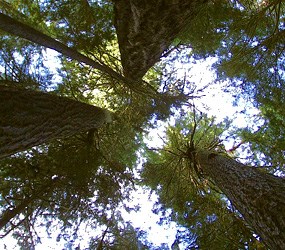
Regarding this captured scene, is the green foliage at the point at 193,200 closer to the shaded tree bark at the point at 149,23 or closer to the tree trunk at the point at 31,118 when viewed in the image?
the shaded tree bark at the point at 149,23

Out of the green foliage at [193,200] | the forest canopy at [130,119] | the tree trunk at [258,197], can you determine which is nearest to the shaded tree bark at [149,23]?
the forest canopy at [130,119]

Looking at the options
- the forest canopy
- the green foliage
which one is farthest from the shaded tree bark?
the green foliage

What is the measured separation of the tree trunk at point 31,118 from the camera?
3227 mm

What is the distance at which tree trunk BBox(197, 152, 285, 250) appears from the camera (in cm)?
312

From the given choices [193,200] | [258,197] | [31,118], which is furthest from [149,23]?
[193,200]

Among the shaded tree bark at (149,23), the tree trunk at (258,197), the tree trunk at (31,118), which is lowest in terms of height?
the tree trunk at (258,197)

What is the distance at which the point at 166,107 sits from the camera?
6215 millimetres

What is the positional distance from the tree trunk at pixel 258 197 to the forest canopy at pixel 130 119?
2 cm

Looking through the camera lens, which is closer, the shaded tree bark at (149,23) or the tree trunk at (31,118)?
the tree trunk at (31,118)

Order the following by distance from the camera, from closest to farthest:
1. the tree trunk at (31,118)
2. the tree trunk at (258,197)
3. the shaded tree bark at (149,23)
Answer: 1. the tree trunk at (258,197)
2. the tree trunk at (31,118)
3. the shaded tree bark at (149,23)

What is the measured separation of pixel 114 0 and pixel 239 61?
9.70 feet

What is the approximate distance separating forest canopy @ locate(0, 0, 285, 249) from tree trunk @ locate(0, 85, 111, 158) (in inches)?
0.6

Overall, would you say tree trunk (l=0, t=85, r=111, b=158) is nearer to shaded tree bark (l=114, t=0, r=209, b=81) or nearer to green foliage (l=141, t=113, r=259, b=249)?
shaded tree bark (l=114, t=0, r=209, b=81)

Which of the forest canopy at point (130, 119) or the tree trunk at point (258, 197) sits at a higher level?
the forest canopy at point (130, 119)
